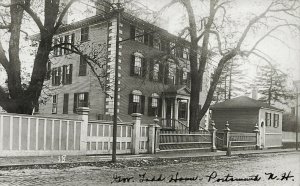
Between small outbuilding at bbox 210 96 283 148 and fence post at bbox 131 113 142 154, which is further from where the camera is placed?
small outbuilding at bbox 210 96 283 148

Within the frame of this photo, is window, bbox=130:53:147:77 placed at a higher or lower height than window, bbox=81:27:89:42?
lower

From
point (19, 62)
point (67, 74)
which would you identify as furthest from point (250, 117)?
point (19, 62)

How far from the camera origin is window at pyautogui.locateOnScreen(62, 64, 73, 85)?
102ft

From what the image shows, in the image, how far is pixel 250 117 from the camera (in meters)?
33.8

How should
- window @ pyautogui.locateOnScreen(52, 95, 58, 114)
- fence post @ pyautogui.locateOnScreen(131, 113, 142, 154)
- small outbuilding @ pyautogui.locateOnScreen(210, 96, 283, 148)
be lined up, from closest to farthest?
fence post @ pyautogui.locateOnScreen(131, 113, 142, 154) → window @ pyautogui.locateOnScreen(52, 95, 58, 114) → small outbuilding @ pyautogui.locateOnScreen(210, 96, 283, 148)

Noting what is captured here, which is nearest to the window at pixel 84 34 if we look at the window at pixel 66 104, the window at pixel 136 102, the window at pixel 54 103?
the window at pixel 66 104

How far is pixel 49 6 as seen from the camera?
1753cm

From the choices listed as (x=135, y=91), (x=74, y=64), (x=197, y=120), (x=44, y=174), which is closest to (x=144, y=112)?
(x=135, y=91)

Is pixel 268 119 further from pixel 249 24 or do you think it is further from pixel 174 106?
pixel 249 24

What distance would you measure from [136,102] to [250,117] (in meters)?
11.4

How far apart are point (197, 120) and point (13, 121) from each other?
14723 mm

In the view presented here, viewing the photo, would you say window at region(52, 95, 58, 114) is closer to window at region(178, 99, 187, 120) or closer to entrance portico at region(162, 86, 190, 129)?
entrance portico at region(162, 86, 190, 129)

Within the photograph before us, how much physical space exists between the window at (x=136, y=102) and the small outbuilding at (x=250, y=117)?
972cm

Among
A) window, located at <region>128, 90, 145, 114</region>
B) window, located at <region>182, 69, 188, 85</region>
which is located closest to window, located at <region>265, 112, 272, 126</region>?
window, located at <region>182, 69, 188, 85</region>
